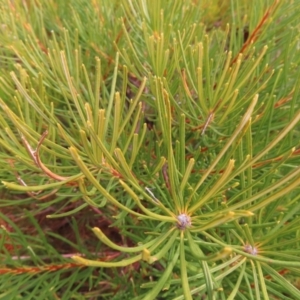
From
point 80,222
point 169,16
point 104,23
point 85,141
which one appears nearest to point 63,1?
point 104,23

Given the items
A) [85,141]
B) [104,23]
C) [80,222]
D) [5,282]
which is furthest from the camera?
[80,222]

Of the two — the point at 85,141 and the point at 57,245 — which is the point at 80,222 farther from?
the point at 85,141

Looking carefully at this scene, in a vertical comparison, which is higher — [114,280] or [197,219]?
[197,219]

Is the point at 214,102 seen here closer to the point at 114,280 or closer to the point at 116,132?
the point at 116,132

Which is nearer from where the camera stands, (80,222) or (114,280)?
(114,280)

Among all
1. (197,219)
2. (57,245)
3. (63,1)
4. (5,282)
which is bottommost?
(57,245)

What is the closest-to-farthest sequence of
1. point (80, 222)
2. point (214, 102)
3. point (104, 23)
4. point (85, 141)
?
point (85, 141) → point (214, 102) → point (104, 23) → point (80, 222)

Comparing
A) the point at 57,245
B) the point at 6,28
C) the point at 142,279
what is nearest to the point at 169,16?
the point at 6,28
